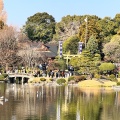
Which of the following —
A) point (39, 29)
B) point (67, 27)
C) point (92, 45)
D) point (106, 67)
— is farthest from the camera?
point (67, 27)

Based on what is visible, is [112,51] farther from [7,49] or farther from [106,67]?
[7,49]

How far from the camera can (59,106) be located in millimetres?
36031

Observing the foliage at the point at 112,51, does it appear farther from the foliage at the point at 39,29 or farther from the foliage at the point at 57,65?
the foliage at the point at 39,29

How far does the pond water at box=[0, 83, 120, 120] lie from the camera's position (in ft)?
101

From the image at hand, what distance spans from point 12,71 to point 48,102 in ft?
92.3

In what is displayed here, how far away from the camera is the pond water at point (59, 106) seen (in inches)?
1212

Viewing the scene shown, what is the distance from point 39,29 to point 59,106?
184 feet

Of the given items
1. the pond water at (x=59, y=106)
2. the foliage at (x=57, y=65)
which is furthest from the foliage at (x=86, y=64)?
the pond water at (x=59, y=106)

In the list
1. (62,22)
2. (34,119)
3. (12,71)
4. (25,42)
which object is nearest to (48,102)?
(34,119)

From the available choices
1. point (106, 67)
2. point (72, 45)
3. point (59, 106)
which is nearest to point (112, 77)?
point (106, 67)

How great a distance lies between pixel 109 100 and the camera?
136ft

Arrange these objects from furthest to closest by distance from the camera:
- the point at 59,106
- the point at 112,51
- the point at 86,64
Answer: the point at 112,51 → the point at 86,64 → the point at 59,106

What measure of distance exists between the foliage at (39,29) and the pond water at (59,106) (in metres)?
43.5

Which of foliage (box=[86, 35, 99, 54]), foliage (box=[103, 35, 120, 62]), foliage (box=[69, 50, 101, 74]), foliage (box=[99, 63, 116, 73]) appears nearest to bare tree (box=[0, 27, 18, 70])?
foliage (box=[69, 50, 101, 74])
